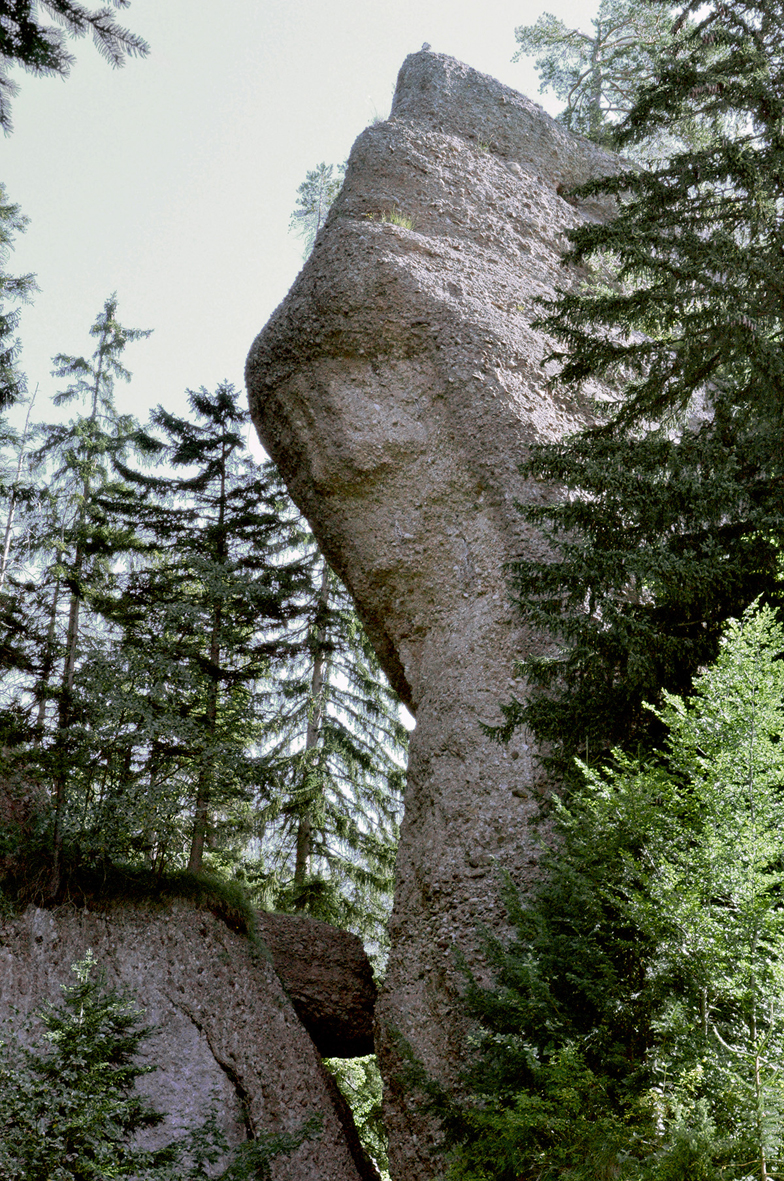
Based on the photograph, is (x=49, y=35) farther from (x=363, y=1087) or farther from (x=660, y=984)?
(x=363, y=1087)

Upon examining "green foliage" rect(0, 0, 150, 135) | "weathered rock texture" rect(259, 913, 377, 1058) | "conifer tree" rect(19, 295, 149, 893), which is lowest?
"weathered rock texture" rect(259, 913, 377, 1058)

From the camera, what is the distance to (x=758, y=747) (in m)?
5.52

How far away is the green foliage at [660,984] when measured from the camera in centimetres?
456

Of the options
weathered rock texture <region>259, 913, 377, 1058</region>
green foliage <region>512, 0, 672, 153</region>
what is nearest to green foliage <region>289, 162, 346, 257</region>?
green foliage <region>512, 0, 672, 153</region>

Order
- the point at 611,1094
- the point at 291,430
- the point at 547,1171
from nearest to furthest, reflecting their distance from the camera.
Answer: the point at 547,1171 < the point at 611,1094 < the point at 291,430

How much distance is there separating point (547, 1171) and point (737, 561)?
4.56 m

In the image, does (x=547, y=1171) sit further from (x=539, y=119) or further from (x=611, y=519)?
(x=539, y=119)

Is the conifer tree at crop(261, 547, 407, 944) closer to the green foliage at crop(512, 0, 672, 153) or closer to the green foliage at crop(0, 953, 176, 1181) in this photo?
the green foliage at crop(0, 953, 176, 1181)

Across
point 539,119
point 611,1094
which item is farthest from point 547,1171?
point 539,119

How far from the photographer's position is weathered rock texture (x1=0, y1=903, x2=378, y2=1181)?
999cm

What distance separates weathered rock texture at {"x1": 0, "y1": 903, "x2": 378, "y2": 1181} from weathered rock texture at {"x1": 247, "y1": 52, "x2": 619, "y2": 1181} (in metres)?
1.74

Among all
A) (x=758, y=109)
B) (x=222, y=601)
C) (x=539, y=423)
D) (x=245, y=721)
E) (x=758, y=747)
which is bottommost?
(x=758, y=747)

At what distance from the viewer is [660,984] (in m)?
5.38

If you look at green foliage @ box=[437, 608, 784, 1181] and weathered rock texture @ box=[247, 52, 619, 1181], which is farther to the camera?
weathered rock texture @ box=[247, 52, 619, 1181]
